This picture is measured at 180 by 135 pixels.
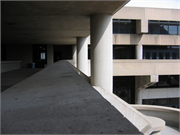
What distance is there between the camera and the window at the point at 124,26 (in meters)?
28.3

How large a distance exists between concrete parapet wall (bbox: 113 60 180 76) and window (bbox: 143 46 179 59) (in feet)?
29.5

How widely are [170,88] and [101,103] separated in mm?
28250

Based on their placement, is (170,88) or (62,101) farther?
(170,88)

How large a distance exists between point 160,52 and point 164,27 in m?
4.51

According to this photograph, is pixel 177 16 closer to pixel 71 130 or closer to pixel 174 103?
pixel 174 103

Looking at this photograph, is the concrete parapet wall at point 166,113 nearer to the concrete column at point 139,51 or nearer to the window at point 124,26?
the concrete column at point 139,51

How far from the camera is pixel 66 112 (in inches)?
90.4

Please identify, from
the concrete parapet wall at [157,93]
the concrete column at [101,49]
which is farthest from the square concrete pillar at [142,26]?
the concrete column at [101,49]

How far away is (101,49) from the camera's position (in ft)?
33.7

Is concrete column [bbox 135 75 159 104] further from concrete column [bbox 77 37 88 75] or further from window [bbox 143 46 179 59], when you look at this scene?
concrete column [bbox 77 37 88 75]

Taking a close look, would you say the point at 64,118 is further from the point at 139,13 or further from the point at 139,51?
the point at 139,51

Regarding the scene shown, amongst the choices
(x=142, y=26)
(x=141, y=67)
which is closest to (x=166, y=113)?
(x=141, y=67)

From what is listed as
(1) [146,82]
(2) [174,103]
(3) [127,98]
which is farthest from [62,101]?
(2) [174,103]

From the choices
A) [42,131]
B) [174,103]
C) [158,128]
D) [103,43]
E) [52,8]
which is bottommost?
[174,103]
